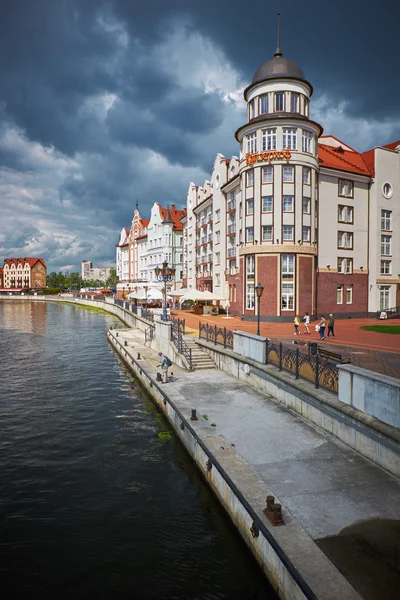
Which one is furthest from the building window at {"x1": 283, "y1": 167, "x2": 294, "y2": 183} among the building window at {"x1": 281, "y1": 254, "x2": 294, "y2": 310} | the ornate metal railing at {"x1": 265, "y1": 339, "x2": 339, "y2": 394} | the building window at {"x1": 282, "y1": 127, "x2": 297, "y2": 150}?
the ornate metal railing at {"x1": 265, "y1": 339, "x2": 339, "y2": 394}

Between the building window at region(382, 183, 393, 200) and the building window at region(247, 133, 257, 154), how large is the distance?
52.3 ft

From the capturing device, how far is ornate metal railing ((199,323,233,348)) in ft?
67.7

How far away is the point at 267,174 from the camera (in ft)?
116

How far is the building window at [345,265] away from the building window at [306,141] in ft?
37.1

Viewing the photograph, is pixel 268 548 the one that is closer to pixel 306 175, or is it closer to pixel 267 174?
pixel 267 174

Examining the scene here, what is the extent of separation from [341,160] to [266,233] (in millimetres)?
14082

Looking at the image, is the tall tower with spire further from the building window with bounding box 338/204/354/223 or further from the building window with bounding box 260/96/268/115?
the building window with bounding box 338/204/354/223

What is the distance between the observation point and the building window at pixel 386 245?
4253 cm

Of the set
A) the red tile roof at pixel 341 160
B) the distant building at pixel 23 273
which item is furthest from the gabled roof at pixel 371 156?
the distant building at pixel 23 273

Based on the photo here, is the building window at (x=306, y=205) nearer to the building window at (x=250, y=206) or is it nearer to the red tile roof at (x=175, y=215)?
the building window at (x=250, y=206)

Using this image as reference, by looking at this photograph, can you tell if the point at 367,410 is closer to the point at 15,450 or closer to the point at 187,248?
the point at 15,450

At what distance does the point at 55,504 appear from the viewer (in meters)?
9.73

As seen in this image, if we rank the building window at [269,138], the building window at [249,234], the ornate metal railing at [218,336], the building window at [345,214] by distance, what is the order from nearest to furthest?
1. the ornate metal railing at [218,336]
2. the building window at [269,138]
3. the building window at [249,234]
4. the building window at [345,214]

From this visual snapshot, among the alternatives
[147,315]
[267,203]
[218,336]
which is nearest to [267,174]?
[267,203]
